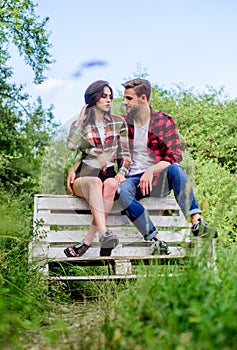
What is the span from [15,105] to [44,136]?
604mm

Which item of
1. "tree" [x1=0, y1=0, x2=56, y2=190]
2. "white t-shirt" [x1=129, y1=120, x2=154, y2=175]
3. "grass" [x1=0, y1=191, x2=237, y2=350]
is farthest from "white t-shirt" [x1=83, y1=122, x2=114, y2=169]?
"tree" [x1=0, y1=0, x2=56, y2=190]

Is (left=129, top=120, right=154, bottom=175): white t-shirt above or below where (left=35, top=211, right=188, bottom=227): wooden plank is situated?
above

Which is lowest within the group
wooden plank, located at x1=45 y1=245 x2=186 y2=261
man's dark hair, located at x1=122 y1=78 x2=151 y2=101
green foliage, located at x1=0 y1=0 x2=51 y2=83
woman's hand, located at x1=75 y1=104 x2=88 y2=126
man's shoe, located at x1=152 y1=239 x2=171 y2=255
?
wooden plank, located at x1=45 y1=245 x2=186 y2=261

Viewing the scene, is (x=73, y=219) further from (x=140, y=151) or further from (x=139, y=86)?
(x=139, y=86)

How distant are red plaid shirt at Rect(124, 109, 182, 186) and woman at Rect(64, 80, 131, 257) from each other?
0.15m

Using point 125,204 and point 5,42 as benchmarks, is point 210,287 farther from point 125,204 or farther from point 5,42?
point 5,42

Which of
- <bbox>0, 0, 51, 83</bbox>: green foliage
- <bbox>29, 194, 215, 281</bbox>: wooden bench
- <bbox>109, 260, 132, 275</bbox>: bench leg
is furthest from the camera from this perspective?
<bbox>0, 0, 51, 83</bbox>: green foliage

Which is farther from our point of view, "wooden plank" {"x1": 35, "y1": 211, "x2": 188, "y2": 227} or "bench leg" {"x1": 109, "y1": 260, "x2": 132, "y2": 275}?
"wooden plank" {"x1": 35, "y1": 211, "x2": 188, "y2": 227}

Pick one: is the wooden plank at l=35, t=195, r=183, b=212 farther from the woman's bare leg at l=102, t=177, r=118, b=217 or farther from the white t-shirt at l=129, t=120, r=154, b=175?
the white t-shirt at l=129, t=120, r=154, b=175

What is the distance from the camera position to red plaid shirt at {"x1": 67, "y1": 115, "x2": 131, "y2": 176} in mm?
3971

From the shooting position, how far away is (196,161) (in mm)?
6617

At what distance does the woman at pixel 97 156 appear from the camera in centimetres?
381

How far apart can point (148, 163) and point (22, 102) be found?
4.03 m

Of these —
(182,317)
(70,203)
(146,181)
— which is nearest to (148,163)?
(146,181)
